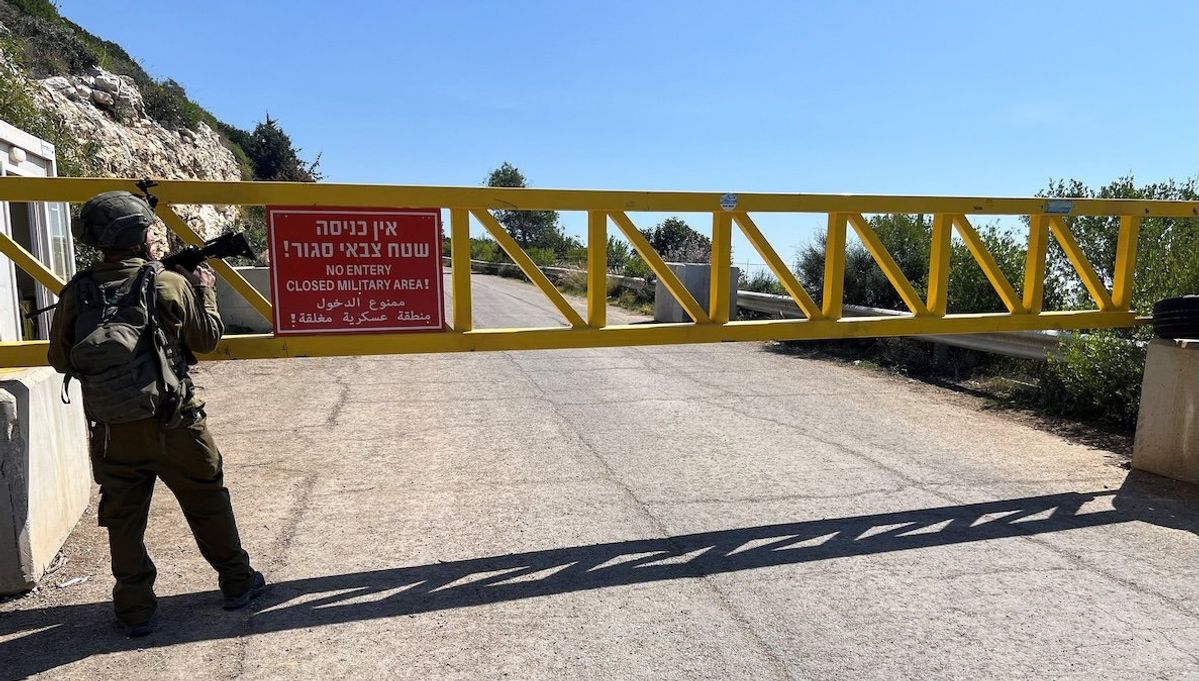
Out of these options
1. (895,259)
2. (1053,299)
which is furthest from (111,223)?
(895,259)

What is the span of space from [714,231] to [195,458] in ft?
9.82

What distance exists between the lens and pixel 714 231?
457 cm

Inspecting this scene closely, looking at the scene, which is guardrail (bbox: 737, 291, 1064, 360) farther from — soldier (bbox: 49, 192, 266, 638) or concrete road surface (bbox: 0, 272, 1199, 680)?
soldier (bbox: 49, 192, 266, 638)

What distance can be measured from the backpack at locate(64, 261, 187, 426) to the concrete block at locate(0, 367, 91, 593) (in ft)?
2.57

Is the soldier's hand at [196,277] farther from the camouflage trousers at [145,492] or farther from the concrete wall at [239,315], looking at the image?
the concrete wall at [239,315]

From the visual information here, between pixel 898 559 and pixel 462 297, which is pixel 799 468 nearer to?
pixel 898 559

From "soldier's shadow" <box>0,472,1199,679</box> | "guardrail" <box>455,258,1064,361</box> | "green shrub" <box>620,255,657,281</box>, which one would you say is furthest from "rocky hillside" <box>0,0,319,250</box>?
"green shrub" <box>620,255,657,281</box>

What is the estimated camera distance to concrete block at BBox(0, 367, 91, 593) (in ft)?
11.3

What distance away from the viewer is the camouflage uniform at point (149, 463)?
10.3ft

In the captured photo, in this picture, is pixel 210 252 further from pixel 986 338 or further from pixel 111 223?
pixel 986 338

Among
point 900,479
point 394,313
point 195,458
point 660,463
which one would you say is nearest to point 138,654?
point 195,458

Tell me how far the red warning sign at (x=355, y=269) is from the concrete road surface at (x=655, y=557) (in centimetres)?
125

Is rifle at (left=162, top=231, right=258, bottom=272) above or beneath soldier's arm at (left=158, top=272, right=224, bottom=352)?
above

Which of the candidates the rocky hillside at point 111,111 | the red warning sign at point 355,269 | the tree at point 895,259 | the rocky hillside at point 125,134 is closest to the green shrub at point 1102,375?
the tree at point 895,259
